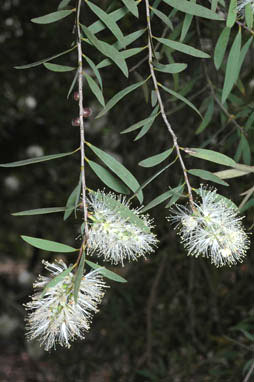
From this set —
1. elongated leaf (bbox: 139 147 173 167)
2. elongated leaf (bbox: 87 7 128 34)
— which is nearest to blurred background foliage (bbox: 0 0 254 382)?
elongated leaf (bbox: 87 7 128 34)

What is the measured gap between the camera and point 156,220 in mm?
1663

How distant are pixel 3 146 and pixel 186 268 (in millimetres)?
1437

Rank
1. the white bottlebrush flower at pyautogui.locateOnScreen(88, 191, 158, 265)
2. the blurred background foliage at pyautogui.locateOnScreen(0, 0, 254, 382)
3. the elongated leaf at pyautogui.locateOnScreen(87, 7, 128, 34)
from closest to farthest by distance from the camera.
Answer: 1. the white bottlebrush flower at pyautogui.locateOnScreen(88, 191, 158, 265)
2. the elongated leaf at pyautogui.locateOnScreen(87, 7, 128, 34)
3. the blurred background foliage at pyautogui.locateOnScreen(0, 0, 254, 382)

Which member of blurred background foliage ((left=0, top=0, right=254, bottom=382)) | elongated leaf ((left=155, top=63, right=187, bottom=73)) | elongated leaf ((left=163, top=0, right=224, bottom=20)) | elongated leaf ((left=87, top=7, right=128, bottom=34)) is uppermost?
elongated leaf ((left=163, top=0, right=224, bottom=20))

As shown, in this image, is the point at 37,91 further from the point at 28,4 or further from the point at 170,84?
the point at 170,84

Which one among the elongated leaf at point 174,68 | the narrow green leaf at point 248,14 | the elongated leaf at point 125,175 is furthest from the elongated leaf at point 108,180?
the narrow green leaf at point 248,14

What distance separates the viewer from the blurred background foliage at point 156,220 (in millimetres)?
1296

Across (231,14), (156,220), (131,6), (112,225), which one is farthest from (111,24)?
(156,220)

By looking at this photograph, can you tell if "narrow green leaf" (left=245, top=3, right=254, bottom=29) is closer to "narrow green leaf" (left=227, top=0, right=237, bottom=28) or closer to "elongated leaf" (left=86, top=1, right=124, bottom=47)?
"narrow green leaf" (left=227, top=0, right=237, bottom=28)

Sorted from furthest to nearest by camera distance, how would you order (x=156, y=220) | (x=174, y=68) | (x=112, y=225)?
(x=156, y=220) < (x=174, y=68) < (x=112, y=225)

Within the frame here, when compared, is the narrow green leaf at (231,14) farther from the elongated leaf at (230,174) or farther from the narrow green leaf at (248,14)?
the elongated leaf at (230,174)

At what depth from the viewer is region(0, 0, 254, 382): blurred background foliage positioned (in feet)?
4.25

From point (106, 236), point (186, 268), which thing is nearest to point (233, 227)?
point (106, 236)

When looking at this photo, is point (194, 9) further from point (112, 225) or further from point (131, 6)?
point (112, 225)
